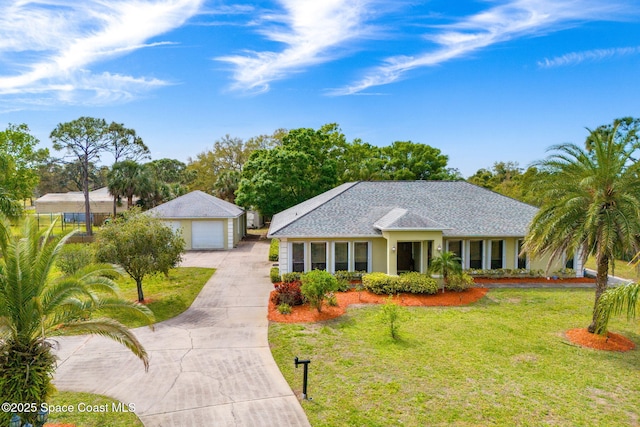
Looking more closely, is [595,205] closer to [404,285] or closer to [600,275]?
[600,275]

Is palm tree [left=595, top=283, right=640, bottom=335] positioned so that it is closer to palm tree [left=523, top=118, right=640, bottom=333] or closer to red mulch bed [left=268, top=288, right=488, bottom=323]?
palm tree [left=523, top=118, right=640, bottom=333]

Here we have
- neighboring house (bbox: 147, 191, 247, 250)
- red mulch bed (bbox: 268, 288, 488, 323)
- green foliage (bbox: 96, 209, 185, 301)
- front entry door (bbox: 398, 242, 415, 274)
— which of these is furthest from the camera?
neighboring house (bbox: 147, 191, 247, 250)

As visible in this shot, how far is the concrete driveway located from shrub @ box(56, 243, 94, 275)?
5.28 metres

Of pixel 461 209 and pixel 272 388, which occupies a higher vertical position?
pixel 461 209

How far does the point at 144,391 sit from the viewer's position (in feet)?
29.2

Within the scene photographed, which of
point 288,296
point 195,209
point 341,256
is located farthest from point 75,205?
point 288,296

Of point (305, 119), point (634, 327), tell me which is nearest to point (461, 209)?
point (634, 327)

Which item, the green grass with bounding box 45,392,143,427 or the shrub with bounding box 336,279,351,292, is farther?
the shrub with bounding box 336,279,351,292

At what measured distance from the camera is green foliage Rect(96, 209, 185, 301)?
15.0 meters

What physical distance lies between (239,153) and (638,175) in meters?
59.6

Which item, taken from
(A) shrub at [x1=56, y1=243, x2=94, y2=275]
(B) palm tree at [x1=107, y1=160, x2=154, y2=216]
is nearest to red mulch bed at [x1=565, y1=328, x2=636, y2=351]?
(A) shrub at [x1=56, y1=243, x2=94, y2=275]

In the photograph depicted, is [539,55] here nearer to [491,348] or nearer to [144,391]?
[491,348]

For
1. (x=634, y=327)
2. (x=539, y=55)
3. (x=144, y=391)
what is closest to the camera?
(x=144, y=391)

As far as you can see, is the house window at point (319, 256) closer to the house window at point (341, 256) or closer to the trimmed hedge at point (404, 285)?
the house window at point (341, 256)
